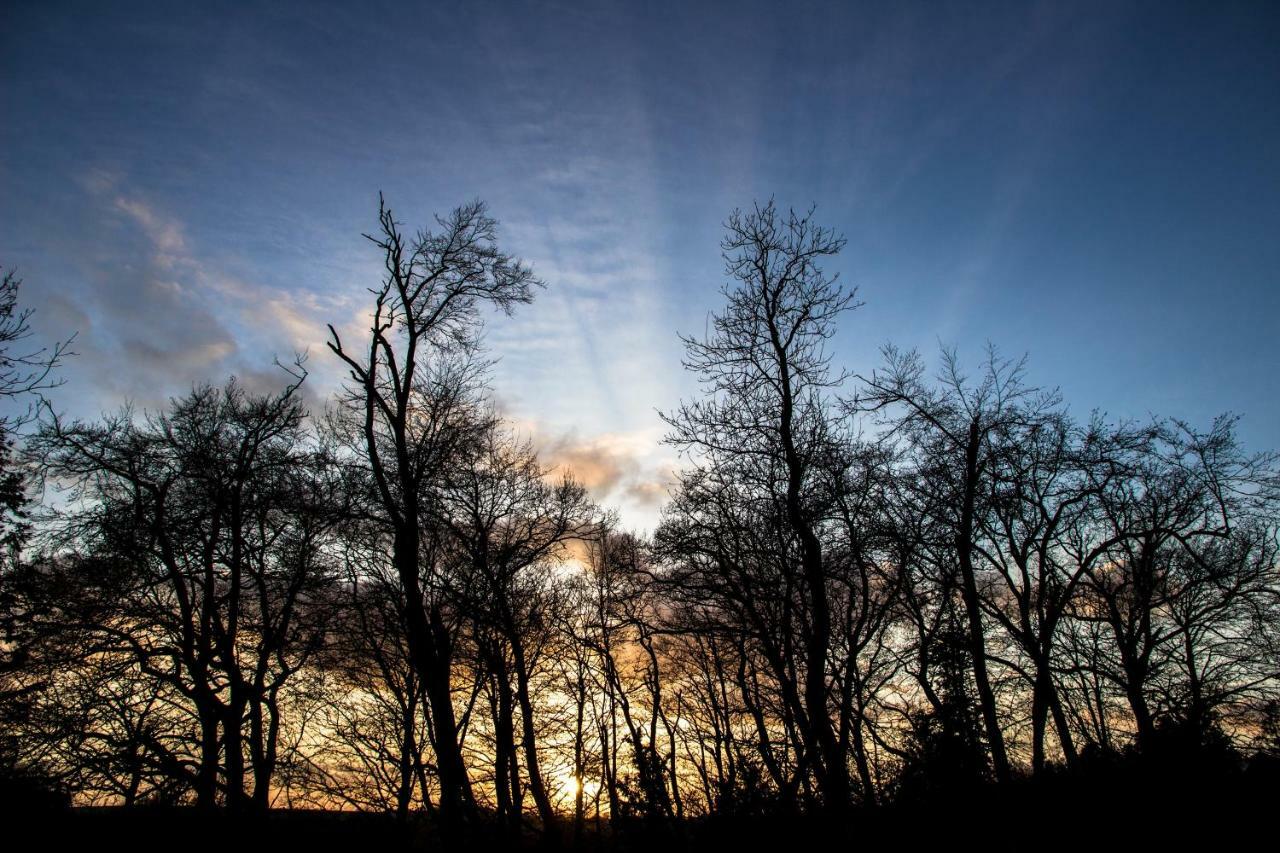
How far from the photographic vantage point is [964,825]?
13352 mm

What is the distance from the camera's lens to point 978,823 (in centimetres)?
1314

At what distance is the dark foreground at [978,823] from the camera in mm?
10789

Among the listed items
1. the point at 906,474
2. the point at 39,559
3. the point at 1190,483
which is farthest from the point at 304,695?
the point at 1190,483

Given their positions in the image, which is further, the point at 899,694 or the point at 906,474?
the point at 899,694

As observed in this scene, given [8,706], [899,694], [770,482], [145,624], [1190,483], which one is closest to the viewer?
[770,482]

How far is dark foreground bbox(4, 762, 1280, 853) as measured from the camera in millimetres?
10789

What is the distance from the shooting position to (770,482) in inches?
396

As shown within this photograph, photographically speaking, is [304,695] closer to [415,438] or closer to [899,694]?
[415,438]

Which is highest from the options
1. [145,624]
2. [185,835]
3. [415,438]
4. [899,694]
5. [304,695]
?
[415,438]

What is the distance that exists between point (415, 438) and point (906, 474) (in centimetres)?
1100

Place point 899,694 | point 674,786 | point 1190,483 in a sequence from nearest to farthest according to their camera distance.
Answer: point 1190,483 < point 899,694 < point 674,786

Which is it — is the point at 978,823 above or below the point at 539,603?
below

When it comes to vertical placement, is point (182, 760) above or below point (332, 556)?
below

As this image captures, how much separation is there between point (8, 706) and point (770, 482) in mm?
15470
